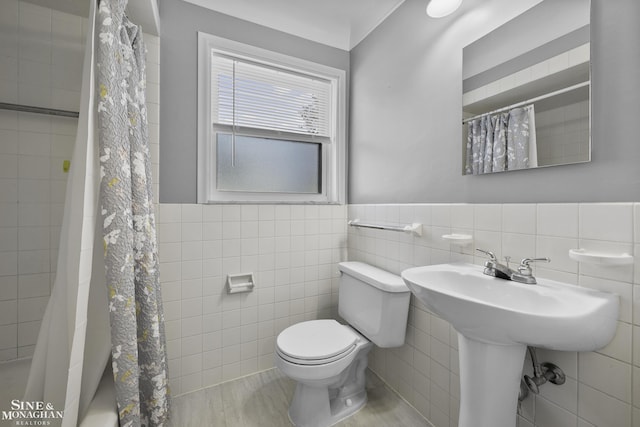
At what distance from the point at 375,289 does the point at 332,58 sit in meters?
1.70

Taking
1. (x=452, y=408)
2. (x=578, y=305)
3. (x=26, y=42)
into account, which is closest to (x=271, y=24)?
(x=26, y=42)

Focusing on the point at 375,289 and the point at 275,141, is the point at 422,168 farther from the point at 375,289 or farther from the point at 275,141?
the point at 275,141

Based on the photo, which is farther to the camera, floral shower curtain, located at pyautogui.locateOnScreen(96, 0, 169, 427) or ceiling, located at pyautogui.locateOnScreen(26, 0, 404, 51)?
ceiling, located at pyautogui.locateOnScreen(26, 0, 404, 51)

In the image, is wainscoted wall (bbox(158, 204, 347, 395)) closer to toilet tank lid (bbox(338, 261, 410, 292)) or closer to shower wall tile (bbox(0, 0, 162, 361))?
toilet tank lid (bbox(338, 261, 410, 292))

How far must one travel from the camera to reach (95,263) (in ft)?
3.04

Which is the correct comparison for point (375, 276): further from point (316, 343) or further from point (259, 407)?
point (259, 407)

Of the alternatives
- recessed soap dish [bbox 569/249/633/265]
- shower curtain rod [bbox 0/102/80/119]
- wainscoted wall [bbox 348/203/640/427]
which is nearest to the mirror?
wainscoted wall [bbox 348/203/640/427]

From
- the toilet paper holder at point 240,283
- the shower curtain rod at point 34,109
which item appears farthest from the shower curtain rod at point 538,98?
the shower curtain rod at point 34,109

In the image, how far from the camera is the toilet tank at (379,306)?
145cm

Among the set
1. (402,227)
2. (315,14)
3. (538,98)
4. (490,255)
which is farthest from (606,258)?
(315,14)

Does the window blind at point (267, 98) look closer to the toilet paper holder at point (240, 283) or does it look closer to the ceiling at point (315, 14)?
the ceiling at point (315, 14)

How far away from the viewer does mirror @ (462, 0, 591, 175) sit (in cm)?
93

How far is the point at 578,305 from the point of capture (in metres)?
0.79

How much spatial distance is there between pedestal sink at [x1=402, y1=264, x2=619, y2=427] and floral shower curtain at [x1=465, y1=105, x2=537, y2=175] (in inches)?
17.9
